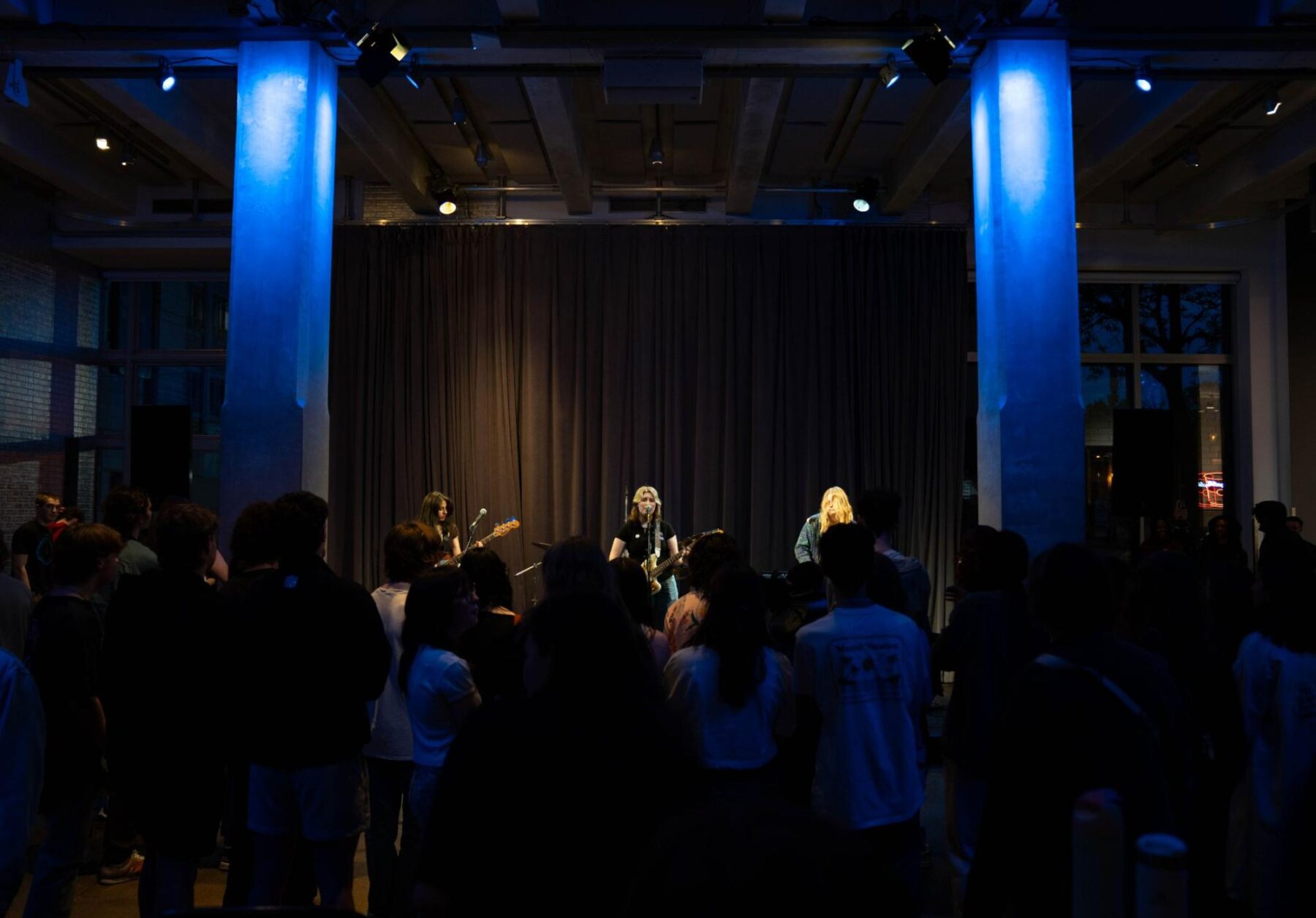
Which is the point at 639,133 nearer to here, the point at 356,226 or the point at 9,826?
the point at 356,226

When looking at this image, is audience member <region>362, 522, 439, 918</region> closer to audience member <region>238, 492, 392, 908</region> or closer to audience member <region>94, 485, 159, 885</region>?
audience member <region>238, 492, 392, 908</region>

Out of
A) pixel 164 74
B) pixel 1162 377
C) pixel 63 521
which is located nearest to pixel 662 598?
pixel 63 521

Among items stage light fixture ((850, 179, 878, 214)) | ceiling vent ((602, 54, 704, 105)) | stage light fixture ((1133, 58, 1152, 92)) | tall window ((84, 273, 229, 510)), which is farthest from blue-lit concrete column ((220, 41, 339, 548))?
stage light fixture ((850, 179, 878, 214))

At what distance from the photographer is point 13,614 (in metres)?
3.77

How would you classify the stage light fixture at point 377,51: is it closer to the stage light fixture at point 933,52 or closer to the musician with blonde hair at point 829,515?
the stage light fixture at point 933,52

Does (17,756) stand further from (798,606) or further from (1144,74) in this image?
(1144,74)

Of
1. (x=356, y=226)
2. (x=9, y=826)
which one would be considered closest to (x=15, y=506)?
(x=356, y=226)

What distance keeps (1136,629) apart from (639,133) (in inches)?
266

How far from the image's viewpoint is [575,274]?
9789mm

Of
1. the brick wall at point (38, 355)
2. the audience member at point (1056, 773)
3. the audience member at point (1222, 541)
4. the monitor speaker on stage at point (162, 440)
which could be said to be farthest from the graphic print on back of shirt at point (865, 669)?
the brick wall at point (38, 355)

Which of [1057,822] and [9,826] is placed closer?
[1057,822]

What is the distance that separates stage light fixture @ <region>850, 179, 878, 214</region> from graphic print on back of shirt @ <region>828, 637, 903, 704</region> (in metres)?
7.27

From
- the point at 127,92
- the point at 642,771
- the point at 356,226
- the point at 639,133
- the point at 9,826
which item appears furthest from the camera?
the point at 356,226

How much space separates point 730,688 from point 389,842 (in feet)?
4.75
